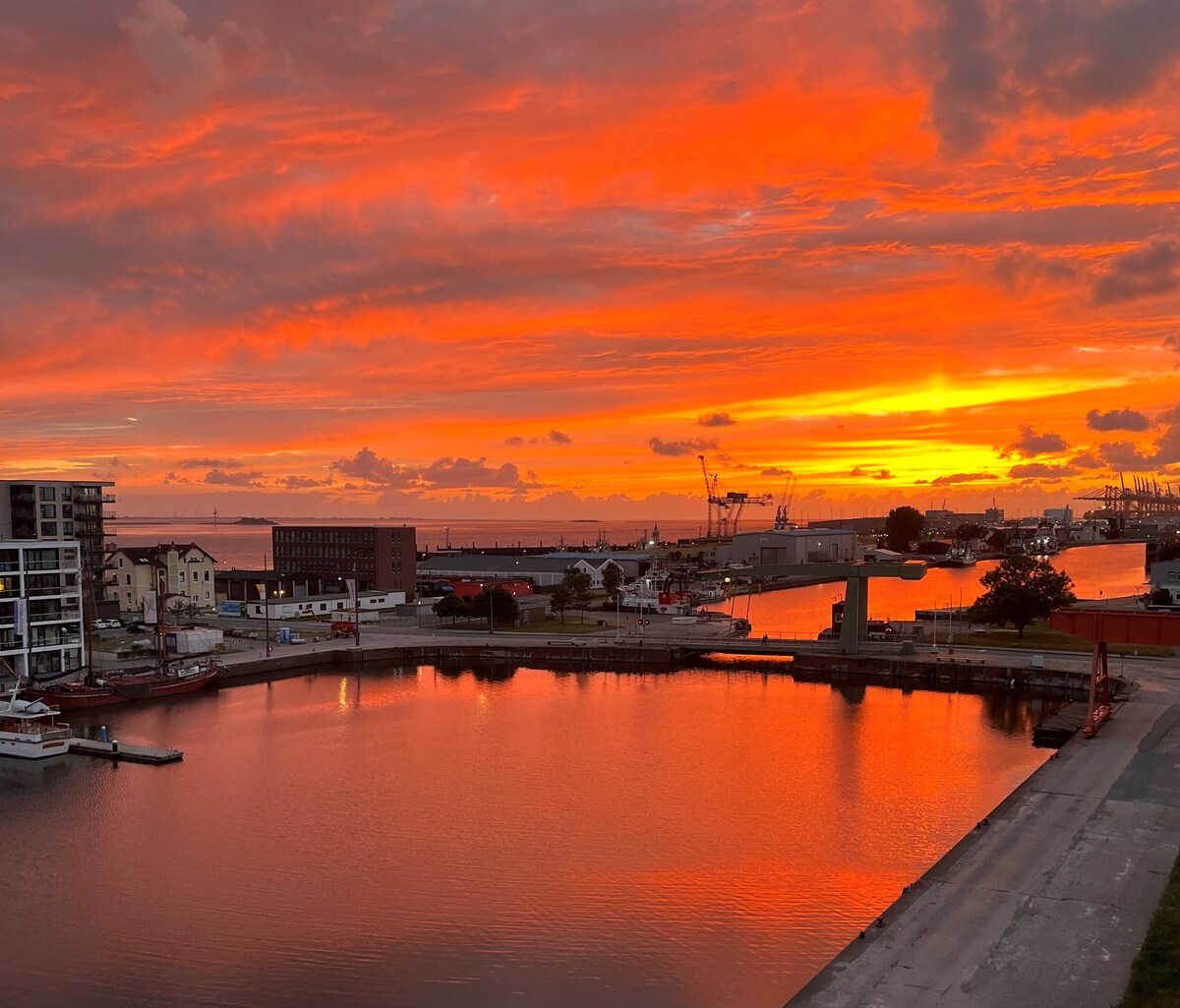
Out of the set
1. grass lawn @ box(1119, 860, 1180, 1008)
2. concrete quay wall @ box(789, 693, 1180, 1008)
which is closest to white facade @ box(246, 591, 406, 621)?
concrete quay wall @ box(789, 693, 1180, 1008)

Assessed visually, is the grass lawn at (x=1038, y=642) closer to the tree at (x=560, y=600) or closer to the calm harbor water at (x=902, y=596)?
the calm harbor water at (x=902, y=596)

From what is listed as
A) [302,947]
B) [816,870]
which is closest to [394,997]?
[302,947]

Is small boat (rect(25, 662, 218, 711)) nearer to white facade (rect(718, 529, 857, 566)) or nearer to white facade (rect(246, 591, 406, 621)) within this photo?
white facade (rect(246, 591, 406, 621))

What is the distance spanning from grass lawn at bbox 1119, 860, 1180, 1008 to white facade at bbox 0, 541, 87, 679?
33.6m

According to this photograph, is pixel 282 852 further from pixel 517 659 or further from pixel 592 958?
pixel 517 659

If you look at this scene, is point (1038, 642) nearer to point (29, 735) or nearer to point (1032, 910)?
point (1032, 910)

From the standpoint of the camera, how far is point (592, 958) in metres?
13.9

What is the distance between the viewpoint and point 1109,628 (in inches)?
972

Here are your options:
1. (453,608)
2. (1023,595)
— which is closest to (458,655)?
(453,608)

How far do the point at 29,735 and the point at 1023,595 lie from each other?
36.2 meters

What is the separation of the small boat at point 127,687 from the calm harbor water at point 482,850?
1679 millimetres

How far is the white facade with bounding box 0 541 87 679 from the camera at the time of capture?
3397 centimetres

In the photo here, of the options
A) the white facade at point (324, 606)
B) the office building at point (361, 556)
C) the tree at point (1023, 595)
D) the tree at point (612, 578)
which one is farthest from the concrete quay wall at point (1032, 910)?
the tree at point (612, 578)

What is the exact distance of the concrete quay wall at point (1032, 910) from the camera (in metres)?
11.5
